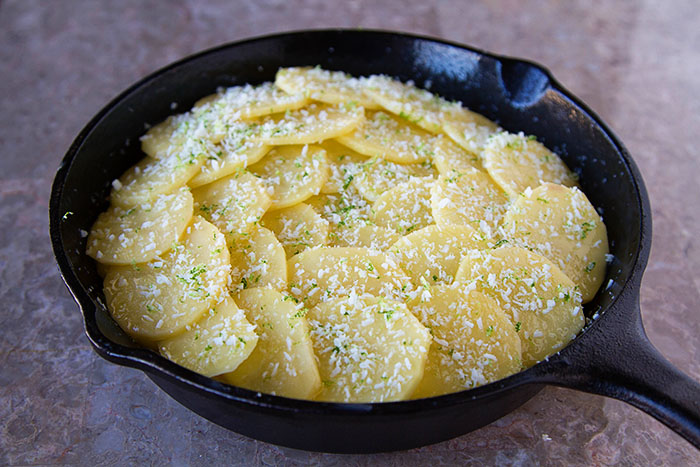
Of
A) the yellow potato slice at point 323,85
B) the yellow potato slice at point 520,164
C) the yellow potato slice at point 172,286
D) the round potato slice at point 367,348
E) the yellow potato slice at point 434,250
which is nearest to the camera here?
the round potato slice at point 367,348

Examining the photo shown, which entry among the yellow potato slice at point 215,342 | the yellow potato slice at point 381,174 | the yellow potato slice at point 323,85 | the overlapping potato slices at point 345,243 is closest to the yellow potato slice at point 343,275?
the overlapping potato slices at point 345,243

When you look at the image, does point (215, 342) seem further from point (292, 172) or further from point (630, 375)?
point (630, 375)

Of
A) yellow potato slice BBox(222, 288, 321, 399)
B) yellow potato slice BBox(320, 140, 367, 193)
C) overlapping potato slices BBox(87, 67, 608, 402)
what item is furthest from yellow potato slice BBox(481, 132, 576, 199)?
yellow potato slice BBox(222, 288, 321, 399)

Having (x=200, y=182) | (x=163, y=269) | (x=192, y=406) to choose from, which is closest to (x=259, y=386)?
(x=192, y=406)

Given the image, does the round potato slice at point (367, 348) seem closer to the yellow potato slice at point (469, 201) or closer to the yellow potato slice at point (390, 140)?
the yellow potato slice at point (469, 201)

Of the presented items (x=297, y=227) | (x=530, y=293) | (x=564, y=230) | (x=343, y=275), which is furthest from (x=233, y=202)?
(x=564, y=230)

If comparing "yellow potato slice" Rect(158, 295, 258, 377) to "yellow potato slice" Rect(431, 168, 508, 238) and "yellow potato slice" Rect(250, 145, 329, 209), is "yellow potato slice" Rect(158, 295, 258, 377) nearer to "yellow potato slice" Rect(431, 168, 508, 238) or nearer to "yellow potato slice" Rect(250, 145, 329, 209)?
"yellow potato slice" Rect(250, 145, 329, 209)
